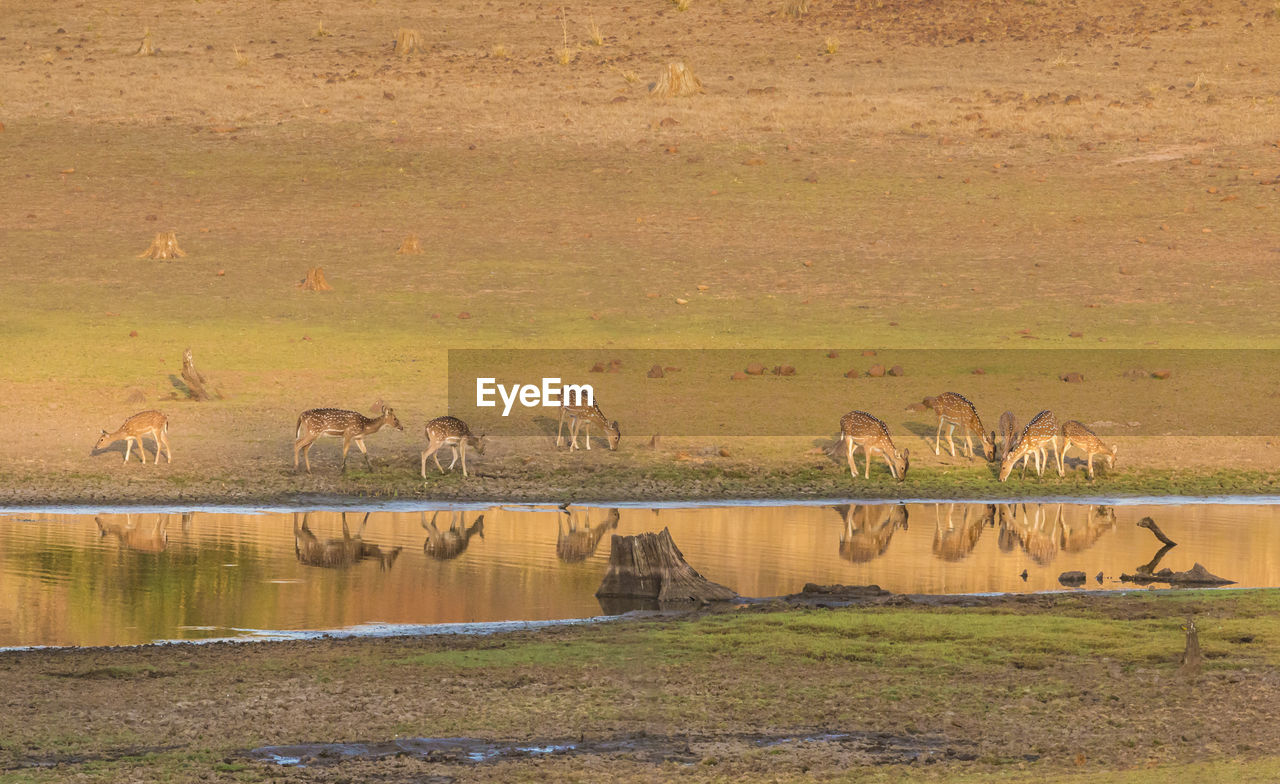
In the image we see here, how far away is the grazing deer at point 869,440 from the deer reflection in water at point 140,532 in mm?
8650

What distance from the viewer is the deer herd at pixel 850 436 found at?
24906 millimetres

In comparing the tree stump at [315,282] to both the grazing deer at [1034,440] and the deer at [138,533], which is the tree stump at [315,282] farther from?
the grazing deer at [1034,440]

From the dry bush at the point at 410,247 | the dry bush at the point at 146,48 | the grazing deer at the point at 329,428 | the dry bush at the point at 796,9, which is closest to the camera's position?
the grazing deer at the point at 329,428

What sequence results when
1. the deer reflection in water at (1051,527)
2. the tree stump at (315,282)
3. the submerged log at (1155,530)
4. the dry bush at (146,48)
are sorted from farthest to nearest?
1. the dry bush at (146,48)
2. the tree stump at (315,282)
3. the deer reflection in water at (1051,527)
4. the submerged log at (1155,530)

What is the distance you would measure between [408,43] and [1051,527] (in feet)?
132

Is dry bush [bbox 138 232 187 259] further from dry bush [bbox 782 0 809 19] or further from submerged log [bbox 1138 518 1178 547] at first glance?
dry bush [bbox 782 0 809 19]

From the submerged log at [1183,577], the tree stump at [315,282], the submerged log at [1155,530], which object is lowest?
the submerged log at [1183,577]

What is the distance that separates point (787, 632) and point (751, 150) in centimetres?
3584

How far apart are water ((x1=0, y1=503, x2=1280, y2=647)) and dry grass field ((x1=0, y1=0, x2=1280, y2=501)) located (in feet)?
Result: 6.30

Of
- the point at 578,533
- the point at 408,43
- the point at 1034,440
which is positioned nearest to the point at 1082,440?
the point at 1034,440

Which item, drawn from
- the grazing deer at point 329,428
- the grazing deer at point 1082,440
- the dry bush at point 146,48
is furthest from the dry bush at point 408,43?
the grazing deer at point 1082,440

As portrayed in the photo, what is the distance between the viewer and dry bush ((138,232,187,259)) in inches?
1614

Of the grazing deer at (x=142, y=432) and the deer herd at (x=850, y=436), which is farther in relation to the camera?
the grazing deer at (x=142, y=432)

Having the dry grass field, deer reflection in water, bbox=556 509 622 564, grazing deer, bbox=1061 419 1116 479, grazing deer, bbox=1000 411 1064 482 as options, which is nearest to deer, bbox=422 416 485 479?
the dry grass field
